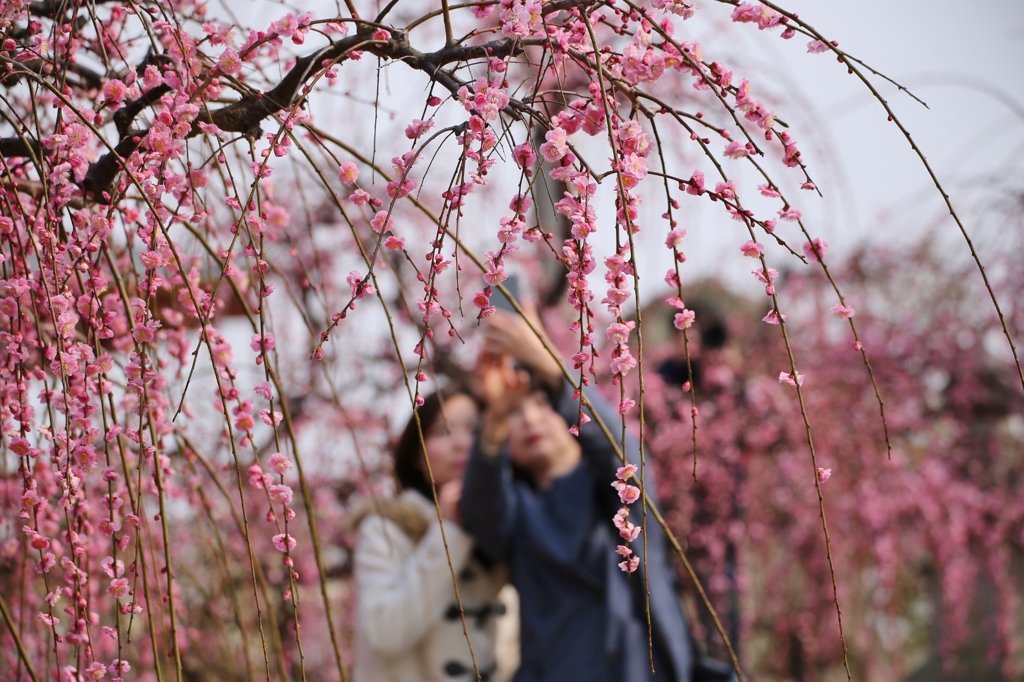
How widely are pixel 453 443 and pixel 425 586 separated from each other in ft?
1.38

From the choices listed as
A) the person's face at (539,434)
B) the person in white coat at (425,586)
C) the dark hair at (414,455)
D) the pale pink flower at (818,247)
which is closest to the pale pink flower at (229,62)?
the pale pink flower at (818,247)

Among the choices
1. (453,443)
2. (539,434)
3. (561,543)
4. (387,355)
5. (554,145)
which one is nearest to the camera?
(554,145)

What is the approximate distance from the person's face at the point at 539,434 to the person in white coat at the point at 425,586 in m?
0.18

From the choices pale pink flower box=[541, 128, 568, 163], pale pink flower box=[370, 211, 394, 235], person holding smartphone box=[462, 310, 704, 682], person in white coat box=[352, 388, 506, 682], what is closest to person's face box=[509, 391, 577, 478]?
person holding smartphone box=[462, 310, 704, 682]

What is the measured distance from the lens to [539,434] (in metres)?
2.17

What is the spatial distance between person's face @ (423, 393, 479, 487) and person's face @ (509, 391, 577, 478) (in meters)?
0.20

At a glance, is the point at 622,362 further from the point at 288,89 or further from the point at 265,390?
the point at 288,89

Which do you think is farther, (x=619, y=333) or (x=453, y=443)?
(x=453, y=443)

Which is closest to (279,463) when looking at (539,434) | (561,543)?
(561,543)

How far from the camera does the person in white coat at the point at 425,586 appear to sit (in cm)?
210

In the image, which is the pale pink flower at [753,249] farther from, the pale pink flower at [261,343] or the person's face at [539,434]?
the person's face at [539,434]

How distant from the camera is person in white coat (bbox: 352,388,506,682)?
2098 millimetres

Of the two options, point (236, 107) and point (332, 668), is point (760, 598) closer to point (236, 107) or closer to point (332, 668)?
point (332, 668)

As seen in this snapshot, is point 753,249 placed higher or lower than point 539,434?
lower
